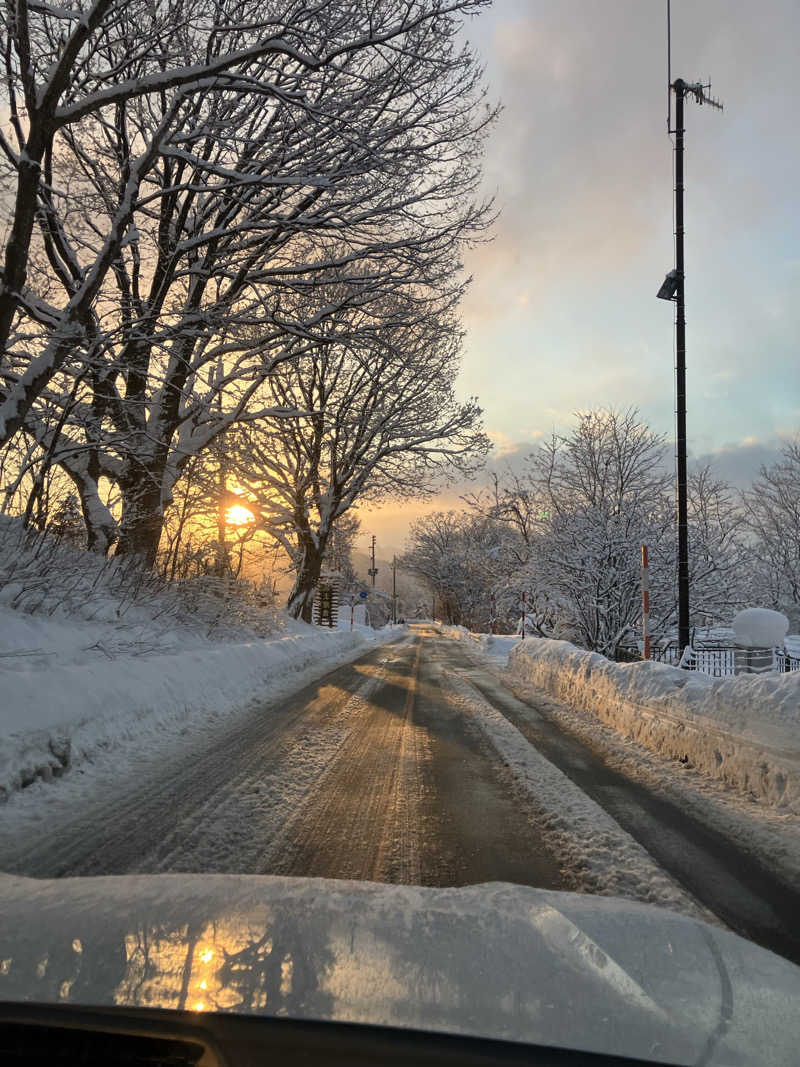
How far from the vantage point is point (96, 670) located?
21.6 feet

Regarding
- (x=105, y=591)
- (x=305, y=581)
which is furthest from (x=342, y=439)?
(x=105, y=591)

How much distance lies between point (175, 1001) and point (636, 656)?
1840 centimetres

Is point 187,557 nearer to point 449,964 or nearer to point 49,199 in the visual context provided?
point 49,199

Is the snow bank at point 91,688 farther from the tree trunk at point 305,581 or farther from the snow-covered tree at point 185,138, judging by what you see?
the tree trunk at point 305,581

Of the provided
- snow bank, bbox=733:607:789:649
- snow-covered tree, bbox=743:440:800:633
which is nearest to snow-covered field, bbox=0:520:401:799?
snow bank, bbox=733:607:789:649

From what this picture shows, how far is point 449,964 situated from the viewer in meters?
1.63

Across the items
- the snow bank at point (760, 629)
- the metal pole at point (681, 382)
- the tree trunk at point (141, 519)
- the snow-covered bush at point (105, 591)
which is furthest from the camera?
the metal pole at point (681, 382)

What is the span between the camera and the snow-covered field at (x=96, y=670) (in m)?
5.11

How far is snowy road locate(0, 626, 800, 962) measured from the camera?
325 centimetres

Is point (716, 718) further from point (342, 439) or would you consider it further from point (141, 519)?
point (342, 439)

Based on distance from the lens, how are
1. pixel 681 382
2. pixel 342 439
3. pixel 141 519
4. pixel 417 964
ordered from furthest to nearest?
pixel 342 439, pixel 681 382, pixel 141 519, pixel 417 964

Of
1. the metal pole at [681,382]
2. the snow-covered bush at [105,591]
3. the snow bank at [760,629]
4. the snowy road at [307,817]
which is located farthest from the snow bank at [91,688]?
the metal pole at [681,382]

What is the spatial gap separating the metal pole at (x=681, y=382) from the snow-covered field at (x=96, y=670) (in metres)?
7.64

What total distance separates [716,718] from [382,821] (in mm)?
3403
